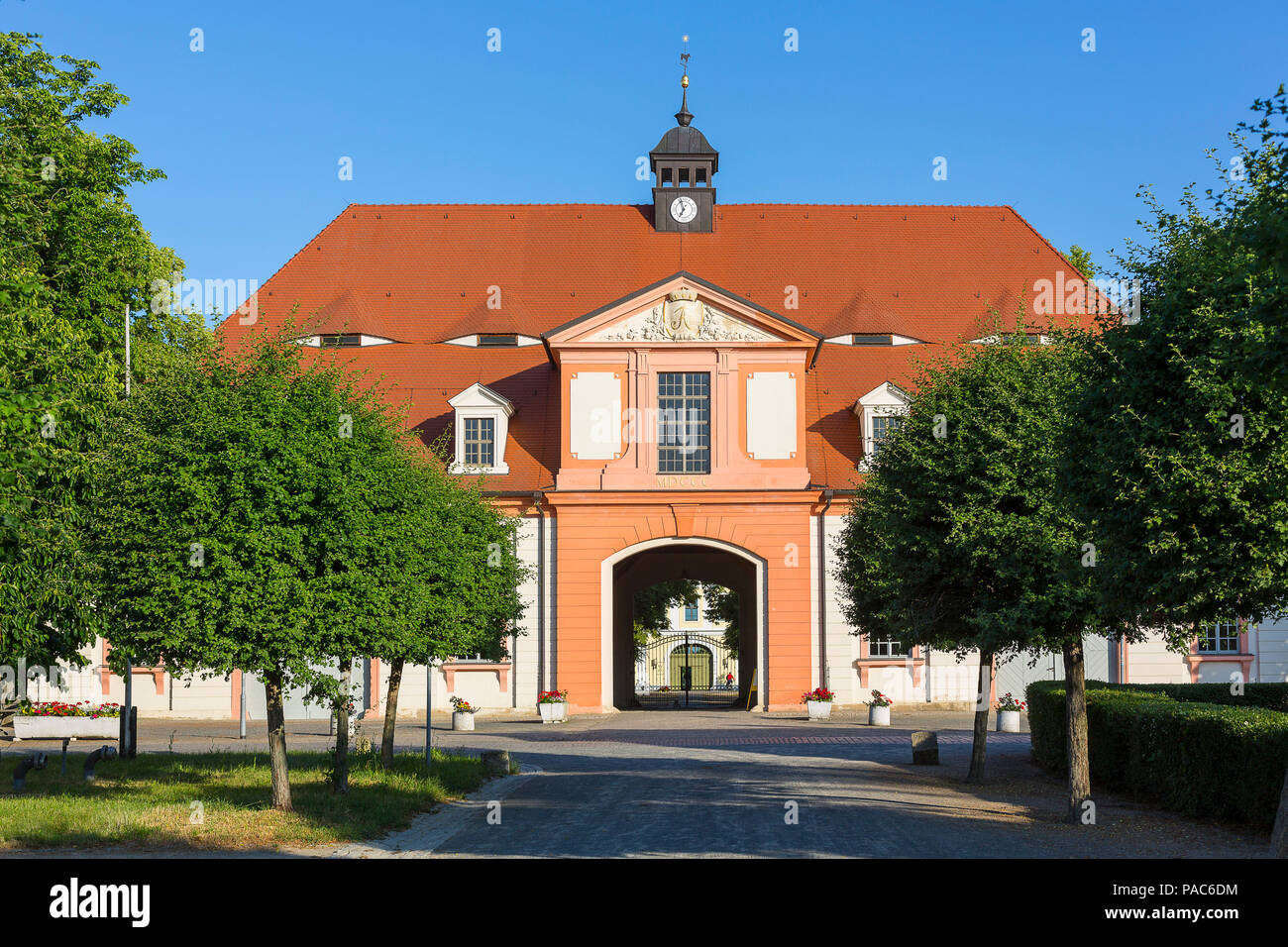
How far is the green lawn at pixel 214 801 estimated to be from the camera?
13391 mm

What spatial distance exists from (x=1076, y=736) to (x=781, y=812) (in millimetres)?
4110

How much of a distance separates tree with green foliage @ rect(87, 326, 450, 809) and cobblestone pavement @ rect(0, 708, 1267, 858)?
8.84ft

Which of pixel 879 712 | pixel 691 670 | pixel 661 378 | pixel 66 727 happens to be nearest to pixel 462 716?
pixel 66 727

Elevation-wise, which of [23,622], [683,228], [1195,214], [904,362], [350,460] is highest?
→ [683,228]

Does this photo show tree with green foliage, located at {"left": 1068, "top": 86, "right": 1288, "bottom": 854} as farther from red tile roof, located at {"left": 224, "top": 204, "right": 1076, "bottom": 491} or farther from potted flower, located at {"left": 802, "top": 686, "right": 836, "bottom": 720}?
red tile roof, located at {"left": 224, "top": 204, "right": 1076, "bottom": 491}

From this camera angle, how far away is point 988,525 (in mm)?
18125

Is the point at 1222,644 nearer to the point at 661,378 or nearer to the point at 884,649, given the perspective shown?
the point at 884,649

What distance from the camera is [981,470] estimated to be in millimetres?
18828

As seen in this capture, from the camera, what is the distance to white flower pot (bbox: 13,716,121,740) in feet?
79.7

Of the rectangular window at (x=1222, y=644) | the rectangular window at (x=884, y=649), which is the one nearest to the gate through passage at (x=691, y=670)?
the rectangular window at (x=884, y=649)

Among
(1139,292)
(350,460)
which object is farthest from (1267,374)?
(350,460)

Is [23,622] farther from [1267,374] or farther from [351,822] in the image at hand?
[1267,374]

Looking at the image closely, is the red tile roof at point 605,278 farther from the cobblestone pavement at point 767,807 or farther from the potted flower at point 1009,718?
the cobblestone pavement at point 767,807
